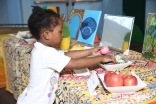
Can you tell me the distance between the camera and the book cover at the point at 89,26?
1.92 m

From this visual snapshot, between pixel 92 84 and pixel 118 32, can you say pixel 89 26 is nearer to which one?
pixel 118 32

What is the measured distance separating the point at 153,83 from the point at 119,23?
0.68m

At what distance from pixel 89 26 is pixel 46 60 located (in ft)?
2.88

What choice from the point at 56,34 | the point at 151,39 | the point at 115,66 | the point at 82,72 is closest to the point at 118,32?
the point at 151,39

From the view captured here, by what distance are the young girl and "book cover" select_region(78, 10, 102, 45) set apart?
2.18 ft

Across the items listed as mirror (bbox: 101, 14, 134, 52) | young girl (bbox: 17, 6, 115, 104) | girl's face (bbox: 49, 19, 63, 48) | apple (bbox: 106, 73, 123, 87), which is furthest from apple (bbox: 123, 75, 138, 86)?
mirror (bbox: 101, 14, 134, 52)

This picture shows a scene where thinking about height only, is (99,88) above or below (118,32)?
below

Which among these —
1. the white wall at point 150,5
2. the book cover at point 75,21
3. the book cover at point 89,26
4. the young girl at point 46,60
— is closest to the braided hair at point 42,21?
the young girl at point 46,60

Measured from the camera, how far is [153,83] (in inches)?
45.6

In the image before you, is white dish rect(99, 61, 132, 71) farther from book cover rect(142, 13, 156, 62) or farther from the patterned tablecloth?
book cover rect(142, 13, 156, 62)

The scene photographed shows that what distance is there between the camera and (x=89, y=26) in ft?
6.51

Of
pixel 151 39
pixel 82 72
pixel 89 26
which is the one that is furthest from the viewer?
pixel 89 26

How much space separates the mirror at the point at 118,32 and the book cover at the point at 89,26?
0.09 meters

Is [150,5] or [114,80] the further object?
[150,5]
